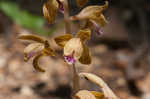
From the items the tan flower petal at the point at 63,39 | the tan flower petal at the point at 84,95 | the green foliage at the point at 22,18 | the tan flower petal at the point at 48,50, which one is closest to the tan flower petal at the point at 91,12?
the tan flower petal at the point at 63,39

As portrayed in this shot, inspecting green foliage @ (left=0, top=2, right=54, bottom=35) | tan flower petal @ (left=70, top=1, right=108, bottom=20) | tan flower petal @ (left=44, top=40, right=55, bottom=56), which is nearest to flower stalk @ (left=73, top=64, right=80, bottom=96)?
tan flower petal @ (left=44, top=40, right=55, bottom=56)

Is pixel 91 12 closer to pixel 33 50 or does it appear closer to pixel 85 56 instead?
pixel 85 56

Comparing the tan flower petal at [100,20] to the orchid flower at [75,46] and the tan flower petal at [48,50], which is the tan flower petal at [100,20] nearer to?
the orchid flower at [75,46]

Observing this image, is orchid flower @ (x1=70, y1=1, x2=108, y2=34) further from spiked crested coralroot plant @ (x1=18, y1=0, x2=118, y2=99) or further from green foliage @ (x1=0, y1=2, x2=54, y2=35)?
green foliage @ (x1=0, y1=2, x2=54, y2=35)

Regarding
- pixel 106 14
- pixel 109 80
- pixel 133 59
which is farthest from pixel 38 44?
pixel 106 14

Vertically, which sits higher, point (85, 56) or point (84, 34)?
point (84, 34)

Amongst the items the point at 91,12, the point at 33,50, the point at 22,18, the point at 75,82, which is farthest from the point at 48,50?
the point at 22,18

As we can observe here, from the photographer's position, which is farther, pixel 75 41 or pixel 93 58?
pixel 93 58
